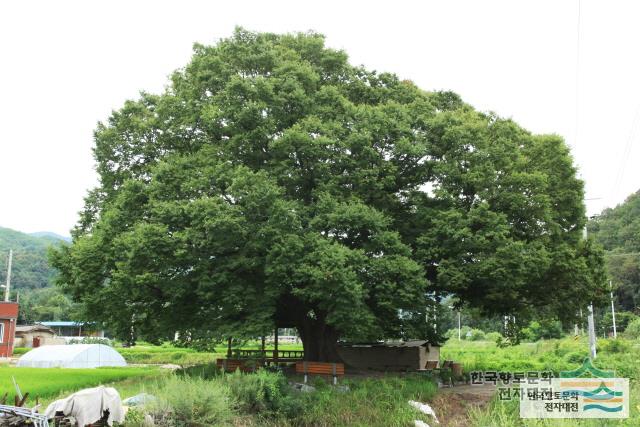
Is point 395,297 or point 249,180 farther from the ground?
point 249,180

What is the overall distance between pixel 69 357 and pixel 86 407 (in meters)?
24.3

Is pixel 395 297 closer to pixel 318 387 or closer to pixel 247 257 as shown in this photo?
pixel 318 387

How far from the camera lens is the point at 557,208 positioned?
72.7 feet

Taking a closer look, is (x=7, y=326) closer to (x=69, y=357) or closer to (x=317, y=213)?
(x=69, y=357)

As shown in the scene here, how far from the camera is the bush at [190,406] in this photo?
12.8 m

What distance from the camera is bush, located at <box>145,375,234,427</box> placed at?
12828mm

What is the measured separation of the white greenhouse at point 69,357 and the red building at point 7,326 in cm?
1054

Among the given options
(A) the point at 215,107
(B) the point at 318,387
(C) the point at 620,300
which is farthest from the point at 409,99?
(C) the point at 620,300

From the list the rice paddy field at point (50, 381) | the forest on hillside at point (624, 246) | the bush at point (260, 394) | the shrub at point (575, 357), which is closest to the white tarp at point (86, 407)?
the bush at point (260, 394)

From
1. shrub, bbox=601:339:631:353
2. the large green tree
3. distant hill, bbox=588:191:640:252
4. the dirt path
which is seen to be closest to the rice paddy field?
the large green tree

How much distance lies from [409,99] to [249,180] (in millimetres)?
8703

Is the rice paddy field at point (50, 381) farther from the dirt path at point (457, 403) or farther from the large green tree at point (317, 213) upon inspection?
the dirt path at point (457, 403)

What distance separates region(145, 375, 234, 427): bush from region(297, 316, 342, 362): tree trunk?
941 cm

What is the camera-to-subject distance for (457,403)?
18.0m
